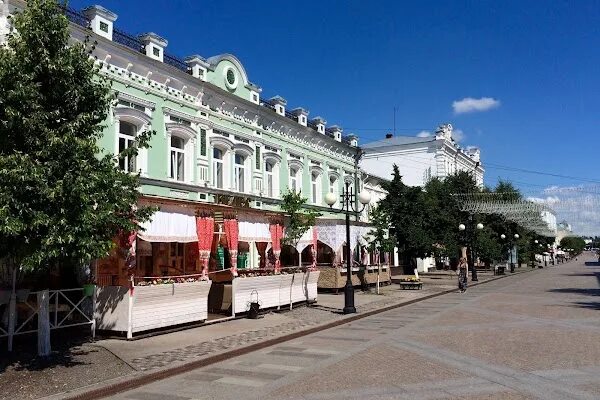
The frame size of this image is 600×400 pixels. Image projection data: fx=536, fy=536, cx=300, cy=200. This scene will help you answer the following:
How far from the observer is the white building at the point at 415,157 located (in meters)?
56.2

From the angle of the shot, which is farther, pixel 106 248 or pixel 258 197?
pixel 258 197

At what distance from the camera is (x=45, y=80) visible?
855 cm

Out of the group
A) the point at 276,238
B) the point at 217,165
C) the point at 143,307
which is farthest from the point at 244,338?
the point at 217,165

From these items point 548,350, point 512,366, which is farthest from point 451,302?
point 512,366

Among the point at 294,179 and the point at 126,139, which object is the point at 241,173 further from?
the point at 126,139

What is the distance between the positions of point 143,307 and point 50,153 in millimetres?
4911

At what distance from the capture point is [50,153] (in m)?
8.02

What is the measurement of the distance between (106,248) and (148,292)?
3.53 metres

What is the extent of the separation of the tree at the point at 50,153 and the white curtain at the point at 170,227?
356 centimetres

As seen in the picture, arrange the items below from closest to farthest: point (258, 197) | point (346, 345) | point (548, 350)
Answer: point (548, 350) < point (346, 345) < point (258, 197)

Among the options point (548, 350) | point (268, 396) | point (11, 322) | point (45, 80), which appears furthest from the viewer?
point (548, 350)

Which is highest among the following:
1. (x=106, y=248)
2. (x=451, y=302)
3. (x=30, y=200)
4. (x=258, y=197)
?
(x=258, y=197)

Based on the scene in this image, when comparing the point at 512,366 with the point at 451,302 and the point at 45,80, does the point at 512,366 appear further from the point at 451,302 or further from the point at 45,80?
the point at 451,302

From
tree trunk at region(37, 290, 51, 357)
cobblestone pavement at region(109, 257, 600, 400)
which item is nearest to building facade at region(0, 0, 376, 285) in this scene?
tree trunk at region(37, 290, 51, 357)
